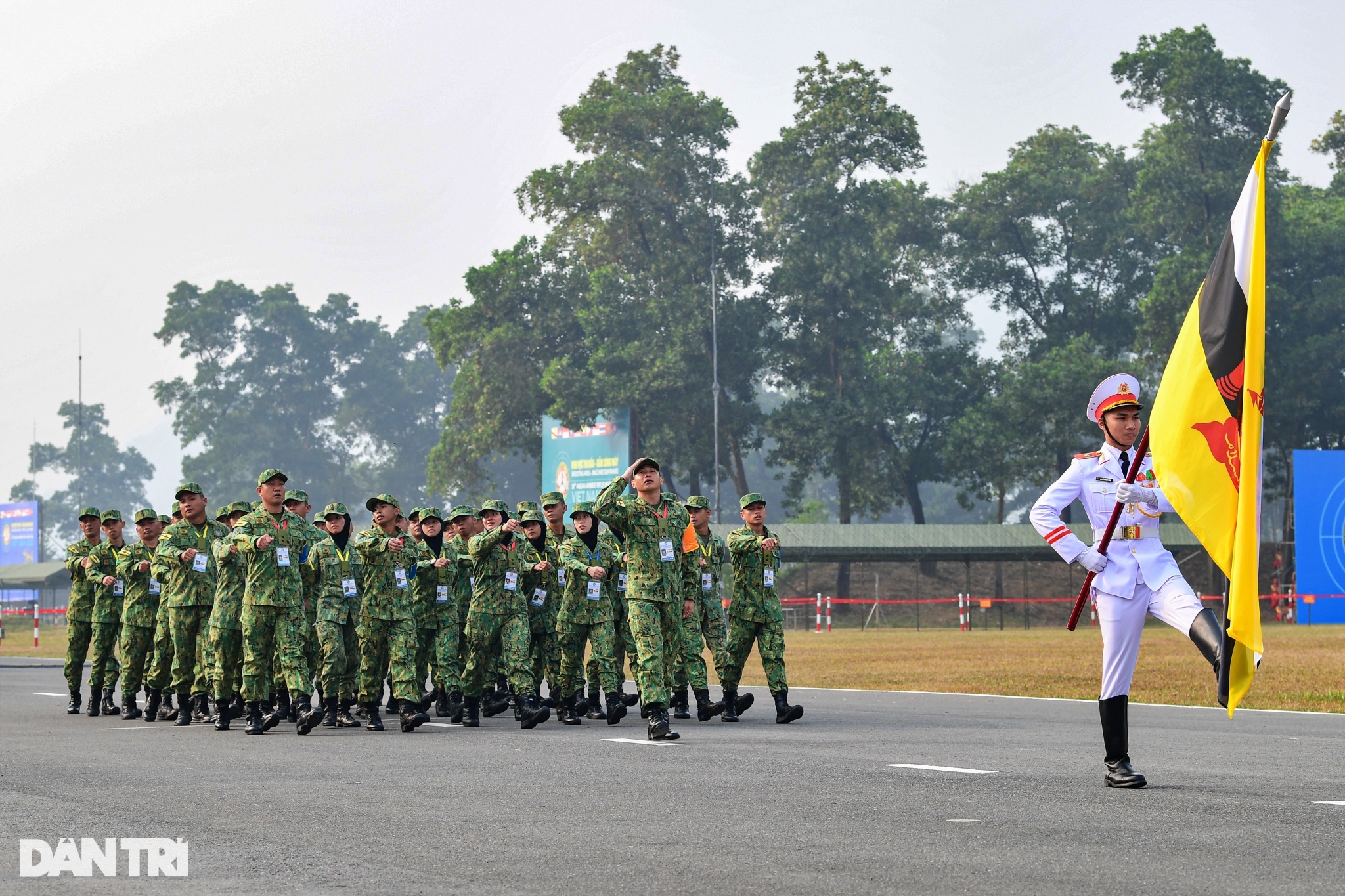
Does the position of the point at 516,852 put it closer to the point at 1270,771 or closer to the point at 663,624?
the point at 1270,771

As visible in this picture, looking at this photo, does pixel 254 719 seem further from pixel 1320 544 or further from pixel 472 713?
pixel 1320 544

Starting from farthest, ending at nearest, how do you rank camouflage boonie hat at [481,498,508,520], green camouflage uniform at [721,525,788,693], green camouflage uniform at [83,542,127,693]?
green camouflage uniform at [83,542,127,693] → camouflage boonie hat at [481,498,508,520] → green camouflage uniform at [721,525,788,693]

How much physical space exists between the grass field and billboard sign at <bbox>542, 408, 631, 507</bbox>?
16.5 m

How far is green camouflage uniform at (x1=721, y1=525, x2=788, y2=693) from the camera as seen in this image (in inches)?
566

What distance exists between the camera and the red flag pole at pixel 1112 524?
8.53 m

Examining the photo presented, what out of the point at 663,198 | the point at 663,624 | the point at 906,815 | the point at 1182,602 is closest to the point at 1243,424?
the point at 1182,602

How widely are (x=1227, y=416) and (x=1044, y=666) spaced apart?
54.3 feet

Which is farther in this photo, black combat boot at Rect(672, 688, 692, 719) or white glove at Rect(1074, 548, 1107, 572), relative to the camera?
black combat boot at Rect(672, 688, 692, 719)

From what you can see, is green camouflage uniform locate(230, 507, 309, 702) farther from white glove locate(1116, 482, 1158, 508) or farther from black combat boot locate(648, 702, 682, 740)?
white glove locate(1116, 482, 1158, 508)

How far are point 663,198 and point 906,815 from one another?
5588cm

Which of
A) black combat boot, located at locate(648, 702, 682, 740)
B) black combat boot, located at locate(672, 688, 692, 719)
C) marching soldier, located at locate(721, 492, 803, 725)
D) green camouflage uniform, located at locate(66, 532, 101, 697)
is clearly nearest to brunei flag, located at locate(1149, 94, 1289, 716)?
black combat boot, located at locate(648, 702, 682, 740)

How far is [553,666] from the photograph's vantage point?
15766mm

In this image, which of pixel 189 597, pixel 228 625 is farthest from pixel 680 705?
pixel 189 597

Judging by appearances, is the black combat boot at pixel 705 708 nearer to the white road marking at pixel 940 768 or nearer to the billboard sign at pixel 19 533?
the white road marking at pixel 940 768
